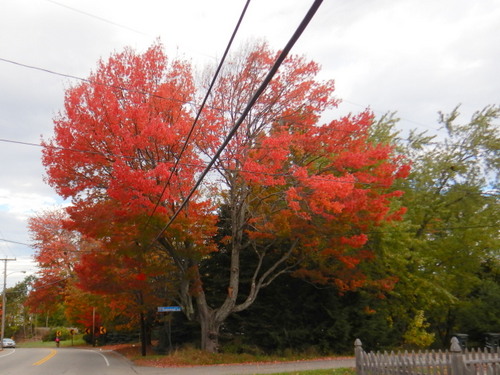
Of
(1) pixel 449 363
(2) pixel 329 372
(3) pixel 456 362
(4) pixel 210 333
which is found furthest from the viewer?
(4) pixel 210 333

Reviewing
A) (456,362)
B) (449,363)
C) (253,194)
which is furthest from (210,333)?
(456,362)

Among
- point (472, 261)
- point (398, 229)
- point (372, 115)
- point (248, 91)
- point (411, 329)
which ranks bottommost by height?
point (411, 329)

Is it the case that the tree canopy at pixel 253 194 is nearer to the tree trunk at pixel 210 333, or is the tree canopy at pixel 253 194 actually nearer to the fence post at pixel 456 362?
the tree trunk at pixel 210 333

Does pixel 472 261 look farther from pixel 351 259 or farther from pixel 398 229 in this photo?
pixel 351 259

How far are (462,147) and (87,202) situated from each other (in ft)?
62.8

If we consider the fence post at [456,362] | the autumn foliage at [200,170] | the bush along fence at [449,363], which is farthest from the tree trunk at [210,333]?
the fence post at [456,362]

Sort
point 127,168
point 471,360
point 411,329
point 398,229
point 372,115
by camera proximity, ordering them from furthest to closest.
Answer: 1. point 411,329
2. point 398,229
3. point 372,115
4. point 127,168
5. point 471,360

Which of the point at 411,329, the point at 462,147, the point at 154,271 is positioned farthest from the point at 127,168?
the point at 462,147

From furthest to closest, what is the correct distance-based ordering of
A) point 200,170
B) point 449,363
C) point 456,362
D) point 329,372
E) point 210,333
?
point 210,333 → point 200,170 → point 329,372 → point 449,363 → point 456,362

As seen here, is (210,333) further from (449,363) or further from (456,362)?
(456,362)

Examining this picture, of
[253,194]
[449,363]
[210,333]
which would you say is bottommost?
[449,363]

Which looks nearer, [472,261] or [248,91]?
[248,91]

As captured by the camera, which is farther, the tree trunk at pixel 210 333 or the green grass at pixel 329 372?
the tree trunk at pixel 210 333

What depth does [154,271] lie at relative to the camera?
68.5 feet
